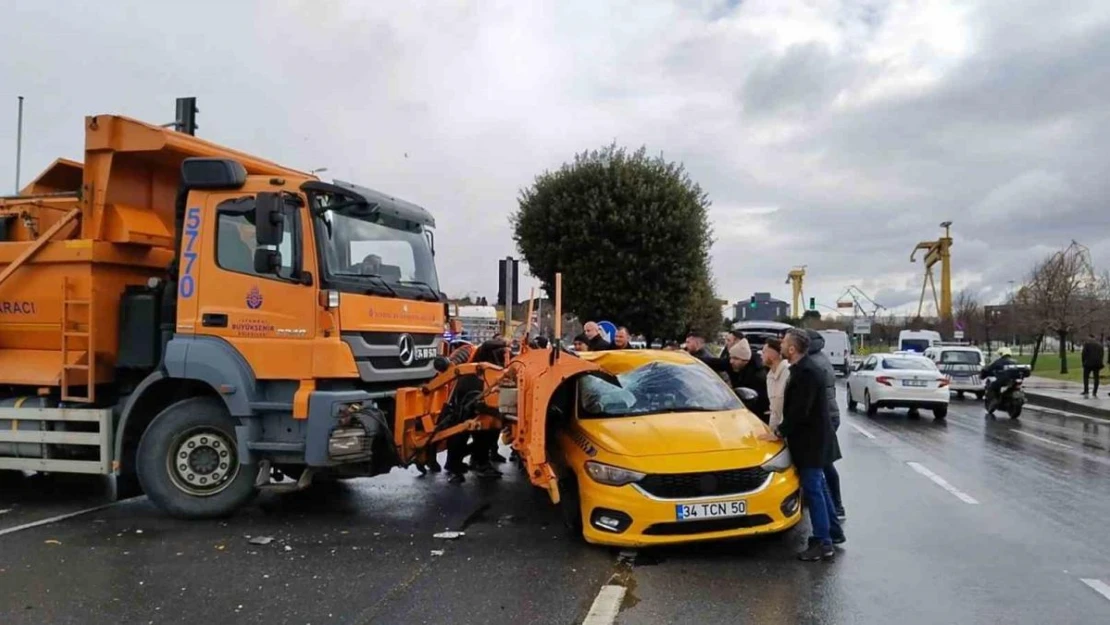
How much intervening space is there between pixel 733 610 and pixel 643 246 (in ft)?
61.6

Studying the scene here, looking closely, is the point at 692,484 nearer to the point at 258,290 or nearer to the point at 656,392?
the point at 656,392

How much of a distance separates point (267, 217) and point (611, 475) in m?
3.44

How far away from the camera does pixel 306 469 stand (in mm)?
7500

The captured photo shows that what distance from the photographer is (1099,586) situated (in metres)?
5.64

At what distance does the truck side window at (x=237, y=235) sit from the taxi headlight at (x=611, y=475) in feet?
10.1

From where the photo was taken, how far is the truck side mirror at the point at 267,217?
6961mm

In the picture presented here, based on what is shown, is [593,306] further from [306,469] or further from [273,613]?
[273,613]

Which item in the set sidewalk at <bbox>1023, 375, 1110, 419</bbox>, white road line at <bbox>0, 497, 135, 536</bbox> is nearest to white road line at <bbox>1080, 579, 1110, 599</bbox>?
Result: white road line at <bbox>0, 497, 135, 536</bbox>

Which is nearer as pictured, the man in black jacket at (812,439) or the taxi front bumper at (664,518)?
the taxi front bumper at (664,518)

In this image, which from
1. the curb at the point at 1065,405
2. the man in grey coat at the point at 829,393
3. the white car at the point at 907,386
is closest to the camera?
the man in grey coat at the point at 829,393

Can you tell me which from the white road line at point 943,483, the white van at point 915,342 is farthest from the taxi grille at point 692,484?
the white van at point 915,342

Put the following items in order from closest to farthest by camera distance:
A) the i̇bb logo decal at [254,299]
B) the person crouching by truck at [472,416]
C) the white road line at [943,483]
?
the i̇bb logo decal at [254,299]
the person crouching by truck at [472,416]
the white road line at [943,483]

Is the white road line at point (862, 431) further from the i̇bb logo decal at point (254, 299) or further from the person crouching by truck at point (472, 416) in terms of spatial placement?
the i̇bb logo decal at point (254, 299)

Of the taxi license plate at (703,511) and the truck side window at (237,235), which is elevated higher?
the truck side window at (237,235)
